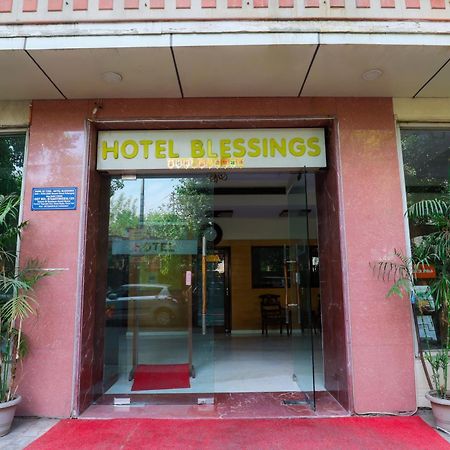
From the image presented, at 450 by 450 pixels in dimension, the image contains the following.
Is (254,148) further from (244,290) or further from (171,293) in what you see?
(244,290)

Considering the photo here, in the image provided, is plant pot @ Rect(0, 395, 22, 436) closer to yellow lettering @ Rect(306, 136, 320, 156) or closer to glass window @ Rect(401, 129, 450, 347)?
yellow lettering @ Rect(306, 136, 320, 156)

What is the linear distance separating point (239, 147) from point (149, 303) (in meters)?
1.85

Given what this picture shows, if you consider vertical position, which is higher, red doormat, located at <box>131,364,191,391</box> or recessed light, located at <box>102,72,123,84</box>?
recessed light, located at <box>102,72,123,84</box>

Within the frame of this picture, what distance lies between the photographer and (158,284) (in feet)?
13.0

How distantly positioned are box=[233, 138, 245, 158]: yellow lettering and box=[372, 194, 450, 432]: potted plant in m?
1.54

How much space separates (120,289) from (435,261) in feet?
9.65

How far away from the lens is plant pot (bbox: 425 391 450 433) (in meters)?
2.77

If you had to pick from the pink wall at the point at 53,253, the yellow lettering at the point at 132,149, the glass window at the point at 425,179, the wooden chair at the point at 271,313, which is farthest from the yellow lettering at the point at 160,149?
the wooden chair at the point at 271,313

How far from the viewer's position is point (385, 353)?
3162mm

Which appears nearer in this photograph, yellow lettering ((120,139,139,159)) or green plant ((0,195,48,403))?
green plant ((0,195,48,403))

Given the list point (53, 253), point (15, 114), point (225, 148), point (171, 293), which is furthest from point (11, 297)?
point (225, 148)

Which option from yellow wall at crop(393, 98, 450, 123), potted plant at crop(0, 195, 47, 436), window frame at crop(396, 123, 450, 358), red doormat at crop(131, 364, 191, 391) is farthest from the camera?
red doormat at crop(131, 364, 191, 391)

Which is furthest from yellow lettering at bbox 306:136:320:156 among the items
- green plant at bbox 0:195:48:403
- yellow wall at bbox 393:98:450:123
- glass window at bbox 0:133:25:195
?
glass window at bbox 0:133:25:195

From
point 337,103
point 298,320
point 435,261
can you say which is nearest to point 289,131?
point 337,103
